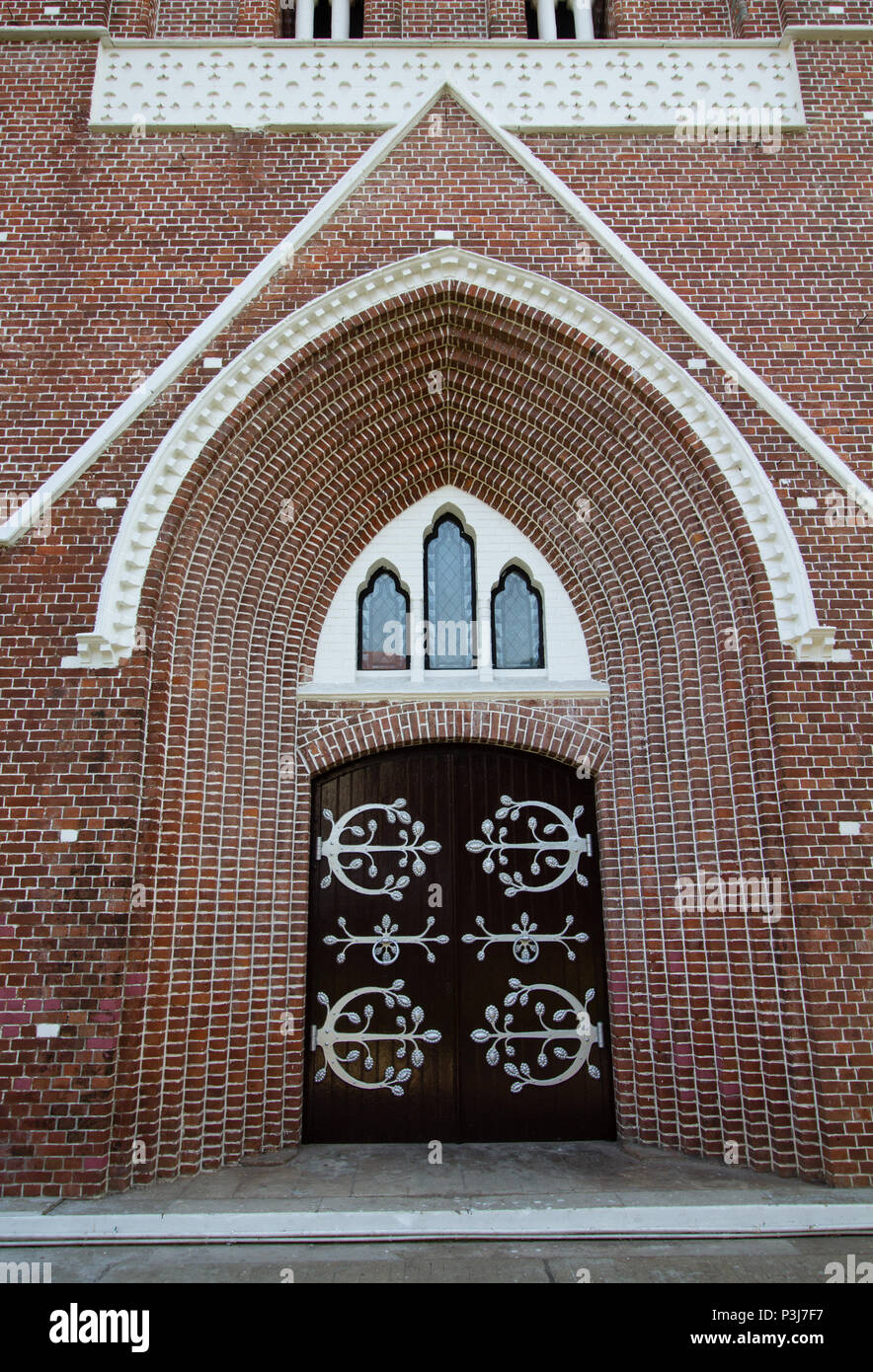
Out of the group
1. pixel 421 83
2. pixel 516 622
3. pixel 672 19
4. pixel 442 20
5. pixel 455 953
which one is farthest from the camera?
pixel 672 19

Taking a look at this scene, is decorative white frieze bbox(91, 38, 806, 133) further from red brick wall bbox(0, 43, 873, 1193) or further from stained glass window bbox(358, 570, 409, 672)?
stained glass window bbox(358, 570, 409, 672)

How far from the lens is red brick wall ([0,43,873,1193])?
5.64m

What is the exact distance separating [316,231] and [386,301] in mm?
841

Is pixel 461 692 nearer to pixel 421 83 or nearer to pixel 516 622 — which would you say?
pixel 516 622

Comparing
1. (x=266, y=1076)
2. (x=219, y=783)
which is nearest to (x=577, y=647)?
(x=219, y=783)

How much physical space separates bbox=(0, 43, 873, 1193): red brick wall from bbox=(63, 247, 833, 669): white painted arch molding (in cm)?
15

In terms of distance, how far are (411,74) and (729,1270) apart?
9126 millimetres

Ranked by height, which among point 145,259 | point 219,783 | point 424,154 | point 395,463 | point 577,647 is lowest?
point 219,783

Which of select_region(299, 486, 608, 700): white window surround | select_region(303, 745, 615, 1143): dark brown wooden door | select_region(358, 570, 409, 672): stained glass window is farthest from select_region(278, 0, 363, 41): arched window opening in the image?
select_region(303, 745, 615, 1143): dark brown wooden door

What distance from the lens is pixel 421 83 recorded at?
7.23 meters

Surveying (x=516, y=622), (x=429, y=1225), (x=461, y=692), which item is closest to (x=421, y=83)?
(x=516, y=622)

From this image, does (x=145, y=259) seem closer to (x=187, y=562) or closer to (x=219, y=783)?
(x=187, y=562)

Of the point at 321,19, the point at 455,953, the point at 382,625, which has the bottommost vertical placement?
the point at 455,953

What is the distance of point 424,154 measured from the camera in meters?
7.08
